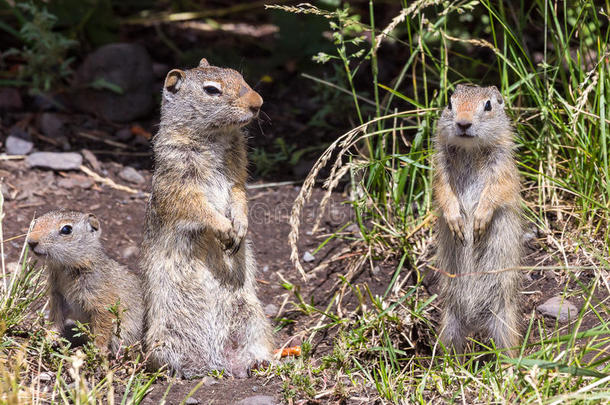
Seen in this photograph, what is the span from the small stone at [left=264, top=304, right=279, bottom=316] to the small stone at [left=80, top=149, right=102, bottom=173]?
231cm

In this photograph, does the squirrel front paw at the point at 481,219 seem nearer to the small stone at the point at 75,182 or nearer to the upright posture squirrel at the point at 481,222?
the upright posture squirrel at the point at 481,222

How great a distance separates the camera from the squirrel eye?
4.89m

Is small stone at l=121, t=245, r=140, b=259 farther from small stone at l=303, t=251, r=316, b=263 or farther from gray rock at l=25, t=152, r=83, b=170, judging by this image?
small stone at l=303, t=251, r=316, b=263

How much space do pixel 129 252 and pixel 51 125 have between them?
83.3 inches

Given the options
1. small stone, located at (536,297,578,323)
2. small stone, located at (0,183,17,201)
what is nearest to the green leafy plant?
small stone, located at (0,183,17,201)

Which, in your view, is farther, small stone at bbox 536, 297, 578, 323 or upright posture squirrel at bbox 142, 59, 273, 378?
small stone at bbox 536, 297, 578, 323

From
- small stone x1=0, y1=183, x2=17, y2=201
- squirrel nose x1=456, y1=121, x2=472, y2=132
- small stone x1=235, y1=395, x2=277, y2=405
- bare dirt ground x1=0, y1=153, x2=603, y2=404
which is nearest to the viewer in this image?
small stone x1=235, y1=395, x2=277, y2=405

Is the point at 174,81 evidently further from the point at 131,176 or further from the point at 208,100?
the point at 131,176

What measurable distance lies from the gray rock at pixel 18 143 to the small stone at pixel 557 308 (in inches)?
192

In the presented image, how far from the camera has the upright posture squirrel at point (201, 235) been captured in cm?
497

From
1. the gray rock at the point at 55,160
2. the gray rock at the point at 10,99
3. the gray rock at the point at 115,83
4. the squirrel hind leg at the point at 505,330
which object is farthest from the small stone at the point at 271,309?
the gray rock at the point at 10,99

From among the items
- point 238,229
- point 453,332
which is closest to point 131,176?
point 238,229

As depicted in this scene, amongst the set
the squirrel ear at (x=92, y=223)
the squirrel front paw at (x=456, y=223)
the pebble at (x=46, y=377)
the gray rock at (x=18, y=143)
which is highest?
the squirrel front paw at (x=456, y=223)

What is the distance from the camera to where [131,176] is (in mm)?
7270
